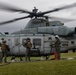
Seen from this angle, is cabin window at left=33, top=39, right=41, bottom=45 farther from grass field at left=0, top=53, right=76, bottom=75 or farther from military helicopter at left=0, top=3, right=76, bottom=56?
grass field at left=0, top=53, right=76, bottom=75

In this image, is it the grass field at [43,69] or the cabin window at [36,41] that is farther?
the cabin window at [36,41]

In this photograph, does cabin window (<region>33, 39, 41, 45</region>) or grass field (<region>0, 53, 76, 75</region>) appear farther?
cabin window (<region>33, 39, 41, 45</region>)

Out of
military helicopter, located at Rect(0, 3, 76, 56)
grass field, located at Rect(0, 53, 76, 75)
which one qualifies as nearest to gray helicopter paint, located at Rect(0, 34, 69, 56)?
military helicopter, located at Rect(0, 3, 76, 56)

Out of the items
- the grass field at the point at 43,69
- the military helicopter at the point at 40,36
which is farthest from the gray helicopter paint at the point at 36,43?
the grass field at the point at 43,69

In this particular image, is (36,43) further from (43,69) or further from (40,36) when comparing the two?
(43,69)

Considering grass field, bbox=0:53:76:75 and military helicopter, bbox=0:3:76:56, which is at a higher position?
military helicopter, bbox=0:3:76:56

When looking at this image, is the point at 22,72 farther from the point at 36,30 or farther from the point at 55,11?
the point at 36,30

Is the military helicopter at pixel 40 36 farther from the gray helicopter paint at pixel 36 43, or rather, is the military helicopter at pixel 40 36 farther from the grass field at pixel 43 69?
the grass field at pixel 43 69

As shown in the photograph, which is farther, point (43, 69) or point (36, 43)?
point (36, 43)

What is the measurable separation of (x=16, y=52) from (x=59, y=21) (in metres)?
4.79

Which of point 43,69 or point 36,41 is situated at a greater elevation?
point 36,41

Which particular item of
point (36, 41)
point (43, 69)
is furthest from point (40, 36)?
point (43, 69)

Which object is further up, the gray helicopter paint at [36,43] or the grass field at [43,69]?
the gray helicopter paint at [36,43]

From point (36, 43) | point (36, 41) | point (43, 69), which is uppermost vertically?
point (36, 41)
